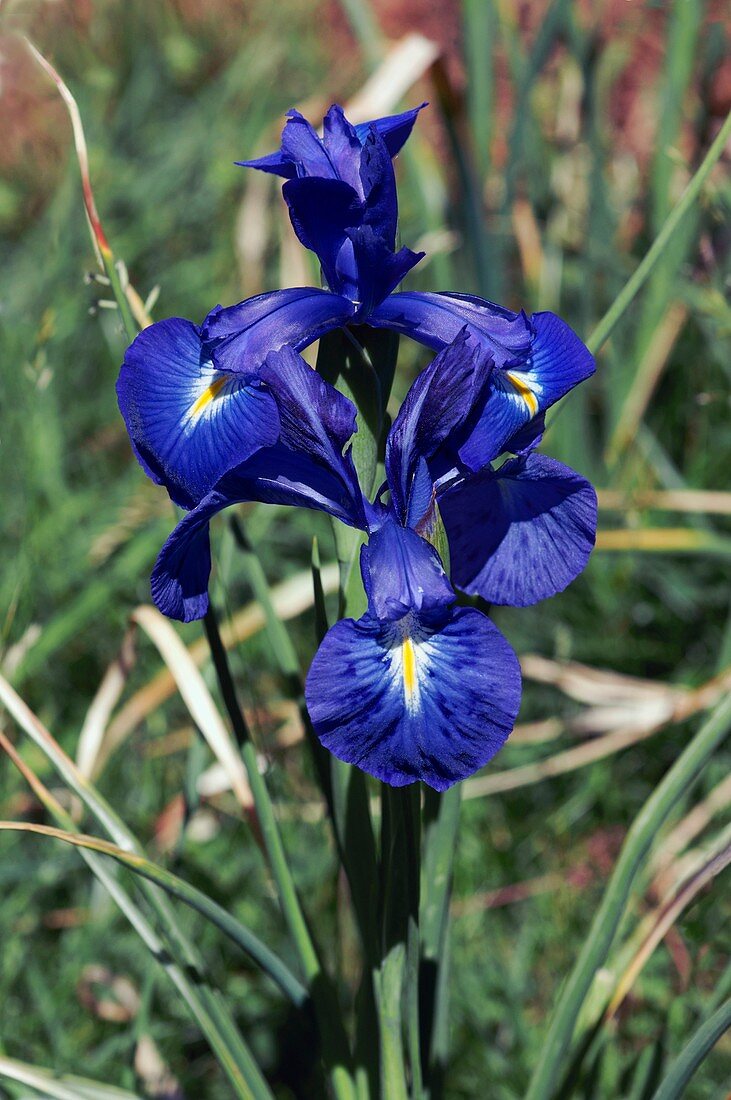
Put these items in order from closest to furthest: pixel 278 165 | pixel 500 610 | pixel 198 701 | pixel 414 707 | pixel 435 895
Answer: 1. pixel 414 707
2. pixel 278 165
3. pixel 435 895
4. pixel 198 701
5. pixel 500 610

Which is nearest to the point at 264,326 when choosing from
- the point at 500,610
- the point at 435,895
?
the point at 435,895

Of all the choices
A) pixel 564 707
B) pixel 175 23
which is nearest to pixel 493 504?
pixel 564 707

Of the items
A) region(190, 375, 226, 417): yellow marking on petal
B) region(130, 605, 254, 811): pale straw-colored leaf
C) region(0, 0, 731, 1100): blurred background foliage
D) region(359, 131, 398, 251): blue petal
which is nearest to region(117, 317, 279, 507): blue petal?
region(190, 375, 226, 417): yellow marking on petal

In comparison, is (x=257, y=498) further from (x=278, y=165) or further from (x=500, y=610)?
(x=500, y=610)

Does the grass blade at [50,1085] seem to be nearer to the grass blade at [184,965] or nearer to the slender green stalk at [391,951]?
the grass blade at [184,965]

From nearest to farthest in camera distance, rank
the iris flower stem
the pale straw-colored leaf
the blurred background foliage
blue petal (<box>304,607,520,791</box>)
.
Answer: blue petal (<box>304,607,520,791</box>) < the iris flower stem < the pale straw-colored leaf < the blurred background foliage

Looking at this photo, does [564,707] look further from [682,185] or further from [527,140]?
[682,185]

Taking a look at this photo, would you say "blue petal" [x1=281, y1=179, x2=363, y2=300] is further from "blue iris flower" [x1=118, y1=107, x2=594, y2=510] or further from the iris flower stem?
the iris flower stem
